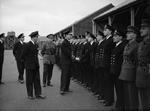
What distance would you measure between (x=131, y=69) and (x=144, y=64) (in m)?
0.54

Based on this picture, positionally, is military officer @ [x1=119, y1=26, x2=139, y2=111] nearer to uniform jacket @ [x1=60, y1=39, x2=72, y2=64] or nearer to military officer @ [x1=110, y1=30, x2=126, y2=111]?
military officer @ [x1=110, y1=30, x2=126, y2=111]

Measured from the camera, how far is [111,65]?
18.2ft

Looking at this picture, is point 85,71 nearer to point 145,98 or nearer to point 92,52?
point 92,52

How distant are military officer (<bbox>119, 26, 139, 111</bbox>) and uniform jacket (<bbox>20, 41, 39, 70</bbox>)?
3.10 m

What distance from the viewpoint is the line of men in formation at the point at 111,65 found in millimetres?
4234

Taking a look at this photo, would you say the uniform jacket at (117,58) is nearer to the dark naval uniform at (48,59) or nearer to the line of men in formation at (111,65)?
the line of men in formation at (111,65)

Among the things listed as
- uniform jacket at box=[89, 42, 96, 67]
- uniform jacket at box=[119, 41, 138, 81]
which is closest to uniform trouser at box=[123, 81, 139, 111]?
uniform jacket at box=[119, 41, 138, 81]

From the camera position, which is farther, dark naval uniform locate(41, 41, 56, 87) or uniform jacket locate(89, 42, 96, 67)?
dark naval uniform locate(41, 41, 56, 87)

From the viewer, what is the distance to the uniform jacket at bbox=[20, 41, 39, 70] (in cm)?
709

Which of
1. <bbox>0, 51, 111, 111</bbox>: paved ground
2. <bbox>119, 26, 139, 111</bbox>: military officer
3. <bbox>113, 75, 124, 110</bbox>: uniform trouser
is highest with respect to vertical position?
<bbox>119, 26, 139, 111</bbox>: military officer

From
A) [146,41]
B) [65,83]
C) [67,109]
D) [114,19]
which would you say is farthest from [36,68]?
[114,19]

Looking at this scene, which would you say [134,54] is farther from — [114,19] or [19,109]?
[114,19]

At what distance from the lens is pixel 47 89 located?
8.80m

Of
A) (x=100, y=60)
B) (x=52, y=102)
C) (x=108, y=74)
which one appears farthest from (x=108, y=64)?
(x=52, y=102)
